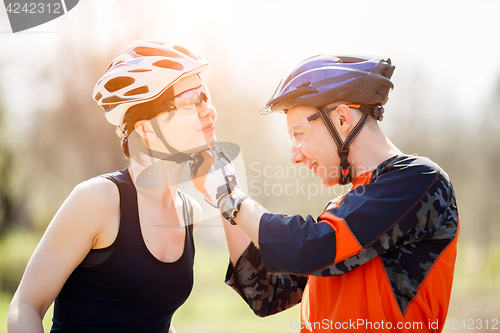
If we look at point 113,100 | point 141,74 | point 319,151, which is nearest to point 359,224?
point 319,151

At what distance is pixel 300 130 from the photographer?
7.71 ft

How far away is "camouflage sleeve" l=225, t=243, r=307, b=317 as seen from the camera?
2584mm

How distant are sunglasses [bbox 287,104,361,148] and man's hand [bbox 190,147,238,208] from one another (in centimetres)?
47

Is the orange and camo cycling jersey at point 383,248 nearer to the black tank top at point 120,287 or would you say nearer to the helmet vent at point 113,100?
the black tank top at point 120,287

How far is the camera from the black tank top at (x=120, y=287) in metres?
2.16

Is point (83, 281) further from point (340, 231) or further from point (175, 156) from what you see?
point (340, 231)

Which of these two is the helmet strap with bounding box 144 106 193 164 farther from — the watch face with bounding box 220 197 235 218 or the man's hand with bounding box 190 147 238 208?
the watch face with bounding box 220 197 235 218

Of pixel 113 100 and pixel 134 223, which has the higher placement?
pixel 113 100

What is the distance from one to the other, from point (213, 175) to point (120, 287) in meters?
0.91

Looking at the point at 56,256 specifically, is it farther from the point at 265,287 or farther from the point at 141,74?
the point at 265,287

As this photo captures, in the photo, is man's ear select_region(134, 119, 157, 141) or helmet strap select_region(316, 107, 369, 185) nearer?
helmet strap select_region(316, 107, 369, 185)

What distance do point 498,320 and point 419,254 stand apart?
11.3 metres

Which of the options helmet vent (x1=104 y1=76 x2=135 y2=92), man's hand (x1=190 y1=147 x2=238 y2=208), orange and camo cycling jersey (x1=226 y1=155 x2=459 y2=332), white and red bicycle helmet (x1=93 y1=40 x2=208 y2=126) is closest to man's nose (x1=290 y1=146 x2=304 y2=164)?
man's hand (x1=190 y1=147 x2=238 y2=208)

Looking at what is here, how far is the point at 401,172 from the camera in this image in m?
1.87
